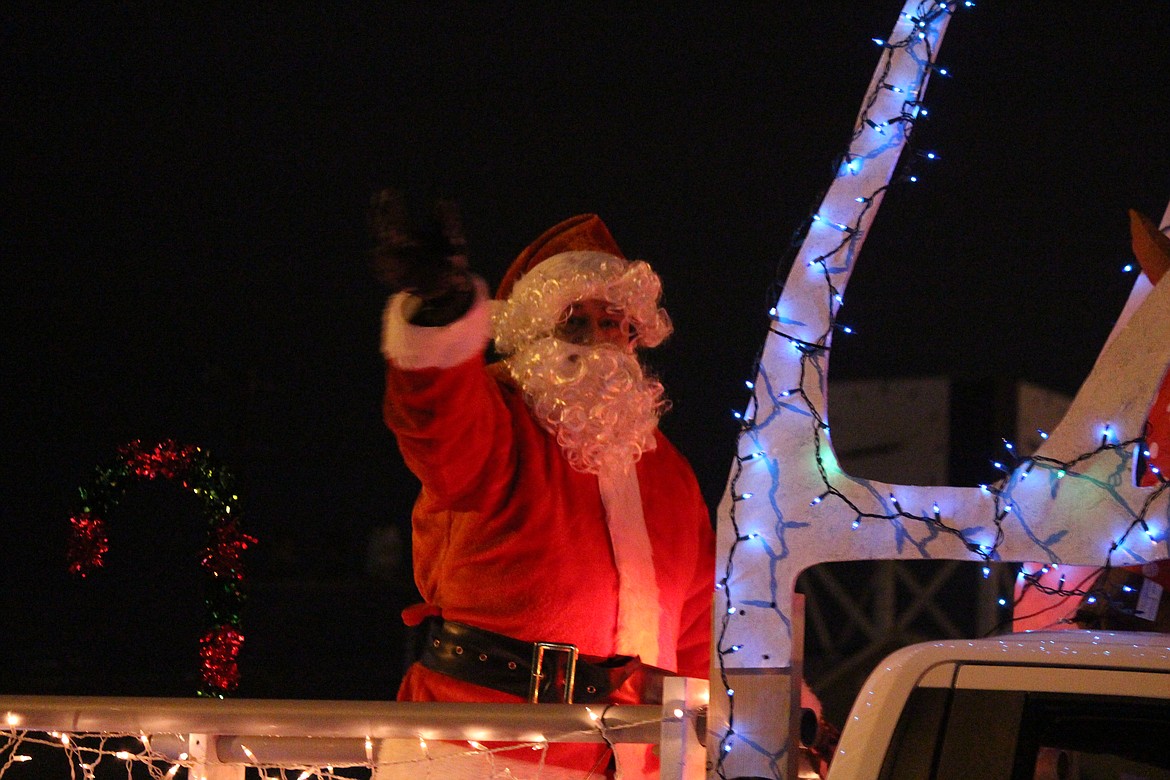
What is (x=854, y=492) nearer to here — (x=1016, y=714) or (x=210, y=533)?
(x=1016, y=714)

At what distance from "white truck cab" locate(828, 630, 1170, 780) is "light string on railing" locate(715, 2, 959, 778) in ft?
1.35

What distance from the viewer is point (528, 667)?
7.32 feet

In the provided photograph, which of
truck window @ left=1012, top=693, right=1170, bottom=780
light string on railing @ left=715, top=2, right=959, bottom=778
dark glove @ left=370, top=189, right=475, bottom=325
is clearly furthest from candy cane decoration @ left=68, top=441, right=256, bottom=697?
truck window @ left=1012, top=693, right=1170, bottom=780

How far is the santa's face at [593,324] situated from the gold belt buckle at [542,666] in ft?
2.34

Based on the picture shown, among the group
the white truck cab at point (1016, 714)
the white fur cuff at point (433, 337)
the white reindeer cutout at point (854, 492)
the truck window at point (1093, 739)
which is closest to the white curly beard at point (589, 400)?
the white fur cuff at point (433, 337)

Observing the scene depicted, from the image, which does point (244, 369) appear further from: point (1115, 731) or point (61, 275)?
point (1115, 731)

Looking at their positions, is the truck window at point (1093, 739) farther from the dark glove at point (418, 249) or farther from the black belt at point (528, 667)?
the black belt at point (528, 667)

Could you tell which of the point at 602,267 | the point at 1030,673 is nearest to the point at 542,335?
the point at 602,267

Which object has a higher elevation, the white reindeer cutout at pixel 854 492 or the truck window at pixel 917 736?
the white reindeer cutout at pixel 854 492

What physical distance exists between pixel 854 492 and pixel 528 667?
0.82 m

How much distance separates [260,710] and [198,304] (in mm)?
5238

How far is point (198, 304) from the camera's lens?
6656 millimetres

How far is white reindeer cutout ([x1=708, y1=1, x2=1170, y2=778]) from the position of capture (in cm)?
158

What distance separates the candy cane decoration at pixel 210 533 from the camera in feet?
9.41
